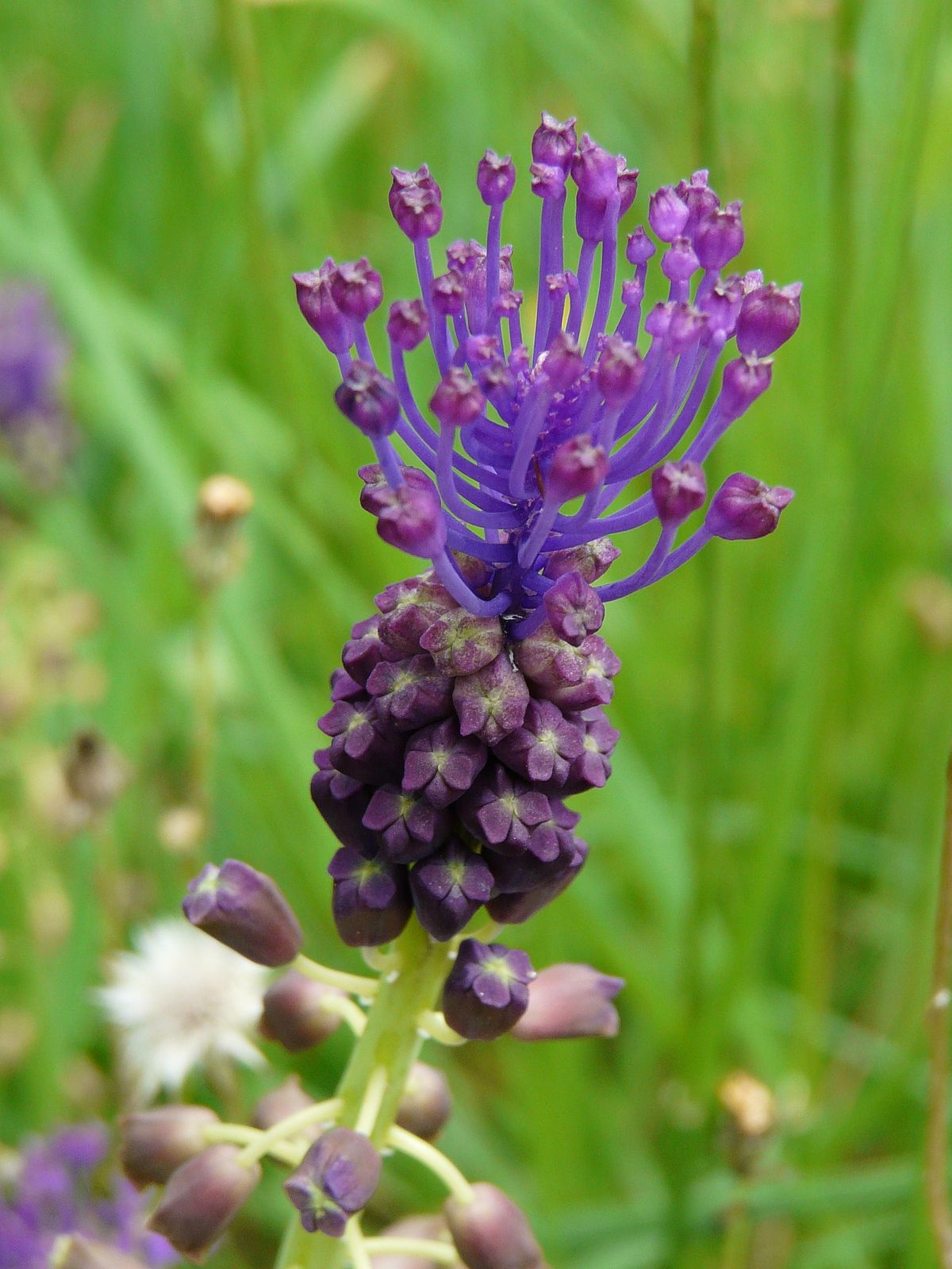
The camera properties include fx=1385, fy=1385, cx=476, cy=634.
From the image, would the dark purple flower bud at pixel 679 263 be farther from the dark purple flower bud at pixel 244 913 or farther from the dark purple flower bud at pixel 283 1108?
the dark purple flower bud at pixel 283 1108

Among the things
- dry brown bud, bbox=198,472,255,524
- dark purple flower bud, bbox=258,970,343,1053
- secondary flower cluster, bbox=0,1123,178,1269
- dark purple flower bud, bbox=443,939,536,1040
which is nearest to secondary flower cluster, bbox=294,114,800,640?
dark purple flower bud, bbox=443,939,536,1040

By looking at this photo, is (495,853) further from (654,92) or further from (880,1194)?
(654,92)

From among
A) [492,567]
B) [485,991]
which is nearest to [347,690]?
[492,567]

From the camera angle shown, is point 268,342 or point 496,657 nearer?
point 496,657

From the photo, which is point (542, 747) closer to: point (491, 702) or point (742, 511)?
point (491, 702)

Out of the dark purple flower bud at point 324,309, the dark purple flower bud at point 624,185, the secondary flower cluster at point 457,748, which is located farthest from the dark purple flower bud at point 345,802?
the dark purple flower bud at point 624,185

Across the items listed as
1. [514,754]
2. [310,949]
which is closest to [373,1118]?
[514,754]

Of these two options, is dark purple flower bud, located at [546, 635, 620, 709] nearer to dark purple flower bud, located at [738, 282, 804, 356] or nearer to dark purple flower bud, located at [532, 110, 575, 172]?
dark purple flower bud, located at [738, 282, 804, 356]

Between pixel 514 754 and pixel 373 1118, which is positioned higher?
pixel 514 754
